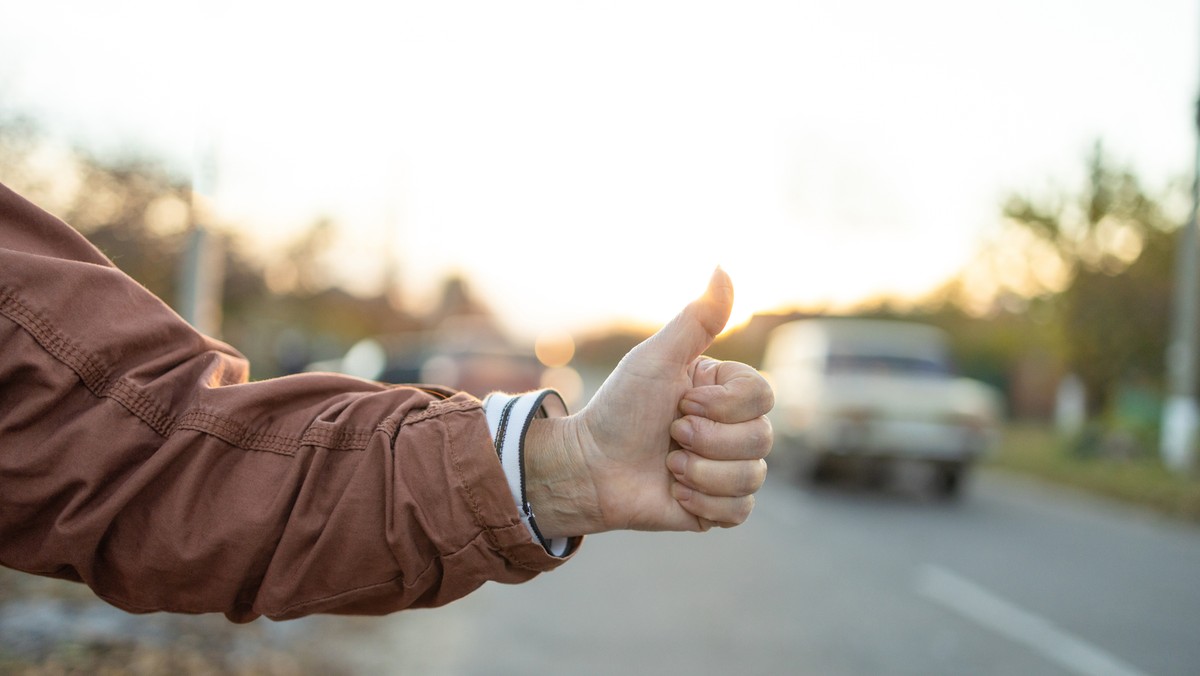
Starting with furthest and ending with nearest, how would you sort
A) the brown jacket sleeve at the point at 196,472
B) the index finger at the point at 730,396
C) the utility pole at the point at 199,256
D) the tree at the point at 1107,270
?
the tree at the point at 1107,270
the utility pole at the point at 199,256
the index finger at the point at 730,396
the brown jacket sleeve at the point at 196,472

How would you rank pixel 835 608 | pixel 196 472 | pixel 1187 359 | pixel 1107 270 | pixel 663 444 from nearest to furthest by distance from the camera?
pixel 196 472
pixel 663 444
pixel 835 608
pixel 1187 359
pixel 1107 270

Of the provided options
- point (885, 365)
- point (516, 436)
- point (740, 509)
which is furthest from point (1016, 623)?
point (885, 365)

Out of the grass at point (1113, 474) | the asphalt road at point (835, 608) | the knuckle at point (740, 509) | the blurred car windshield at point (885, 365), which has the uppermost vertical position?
the knuckle at point (740, 509)

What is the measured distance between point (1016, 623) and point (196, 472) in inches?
209

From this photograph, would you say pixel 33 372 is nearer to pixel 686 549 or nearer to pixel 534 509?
pixel 534 509

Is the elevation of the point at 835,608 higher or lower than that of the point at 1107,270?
lower

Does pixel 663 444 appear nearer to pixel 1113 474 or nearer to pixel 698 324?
pixel 698 324

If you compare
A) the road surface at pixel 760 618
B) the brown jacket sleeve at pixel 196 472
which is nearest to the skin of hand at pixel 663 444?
the brown jacket sleeve at pixel 196 472

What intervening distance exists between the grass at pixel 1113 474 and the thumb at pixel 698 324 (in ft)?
33.6

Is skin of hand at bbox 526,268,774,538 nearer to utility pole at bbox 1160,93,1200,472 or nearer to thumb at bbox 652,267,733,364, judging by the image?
thumb at bbox 652,267,733,364

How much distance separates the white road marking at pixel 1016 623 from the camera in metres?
4.77

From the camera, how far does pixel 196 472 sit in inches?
56.0

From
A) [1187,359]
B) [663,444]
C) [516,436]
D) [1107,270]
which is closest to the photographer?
[516,436]

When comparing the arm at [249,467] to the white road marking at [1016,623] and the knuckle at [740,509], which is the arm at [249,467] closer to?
the knuckle at [740,509]
